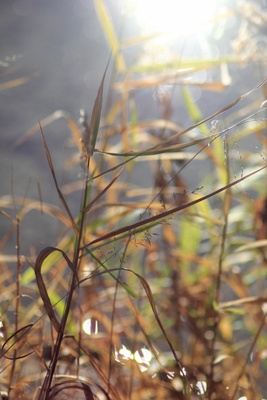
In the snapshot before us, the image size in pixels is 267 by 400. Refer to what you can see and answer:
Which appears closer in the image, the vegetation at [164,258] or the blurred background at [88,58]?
the vegetation at [164,258]

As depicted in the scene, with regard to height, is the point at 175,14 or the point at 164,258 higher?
the point at 175,14

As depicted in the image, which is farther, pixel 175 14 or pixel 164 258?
pixel 164 258

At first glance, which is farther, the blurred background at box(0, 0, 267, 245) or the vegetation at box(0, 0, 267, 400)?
the blurred background at box(0, 0, 267, 245)

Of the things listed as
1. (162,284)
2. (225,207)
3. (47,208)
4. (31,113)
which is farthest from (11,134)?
(225,207)

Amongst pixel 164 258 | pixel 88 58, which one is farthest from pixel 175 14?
pixel 88 58

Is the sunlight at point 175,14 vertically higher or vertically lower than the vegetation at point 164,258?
higher

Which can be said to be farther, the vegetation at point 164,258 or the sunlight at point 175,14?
the sunlight at point 175,14

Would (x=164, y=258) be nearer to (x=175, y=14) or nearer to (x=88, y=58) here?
(x=175, y=14)

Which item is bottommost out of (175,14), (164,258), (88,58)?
(164,258)

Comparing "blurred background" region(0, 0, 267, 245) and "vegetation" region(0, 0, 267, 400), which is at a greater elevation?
"blurred background" region(0, 0, 267, 245)
